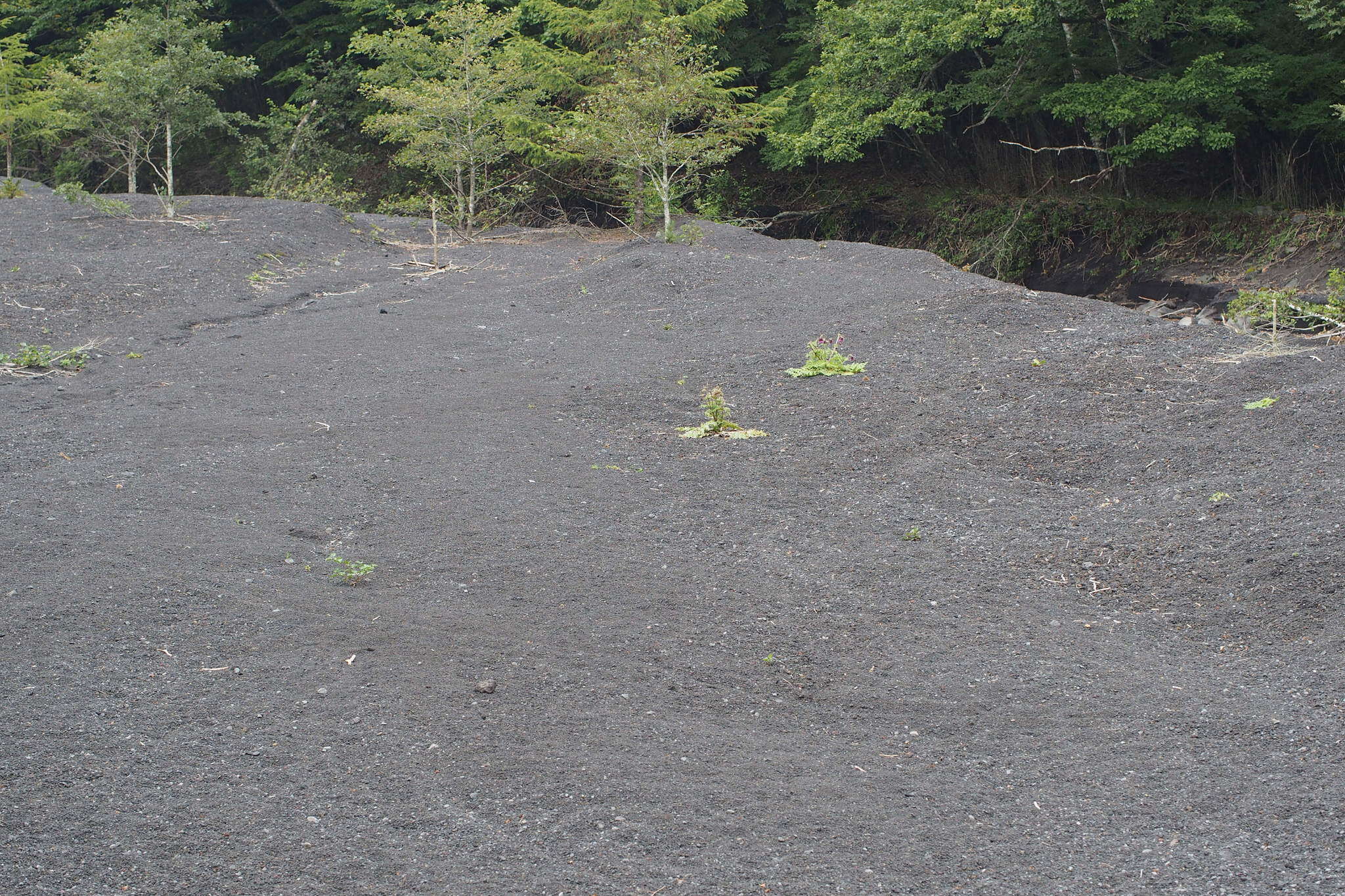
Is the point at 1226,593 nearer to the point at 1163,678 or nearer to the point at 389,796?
the point at 1163,678

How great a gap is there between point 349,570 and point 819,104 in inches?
625

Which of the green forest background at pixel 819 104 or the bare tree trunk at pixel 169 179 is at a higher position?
the green forest background at pixel 819 104

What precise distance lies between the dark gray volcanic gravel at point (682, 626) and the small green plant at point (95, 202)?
271 inches

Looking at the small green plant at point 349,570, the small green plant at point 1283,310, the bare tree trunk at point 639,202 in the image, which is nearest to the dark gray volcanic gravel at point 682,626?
the small green plant at point 349,570

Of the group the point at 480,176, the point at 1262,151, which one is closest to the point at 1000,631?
the point at 1262,151

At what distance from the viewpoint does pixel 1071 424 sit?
20.9ft

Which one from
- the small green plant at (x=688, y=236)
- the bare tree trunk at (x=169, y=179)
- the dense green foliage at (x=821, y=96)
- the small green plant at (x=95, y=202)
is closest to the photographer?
the small green plant at (x=688, y=236)

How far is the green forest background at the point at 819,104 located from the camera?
49.1 feet

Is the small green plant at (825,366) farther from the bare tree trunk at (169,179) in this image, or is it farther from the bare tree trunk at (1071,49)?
the bare tree trunk at (169,179)

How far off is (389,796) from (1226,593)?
10.8 ft

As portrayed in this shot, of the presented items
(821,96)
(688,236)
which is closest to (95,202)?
(688,236)

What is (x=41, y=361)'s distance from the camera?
8.05m

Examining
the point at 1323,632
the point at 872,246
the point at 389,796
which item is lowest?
the point at 389,796

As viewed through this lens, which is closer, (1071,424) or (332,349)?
(1071,424)
